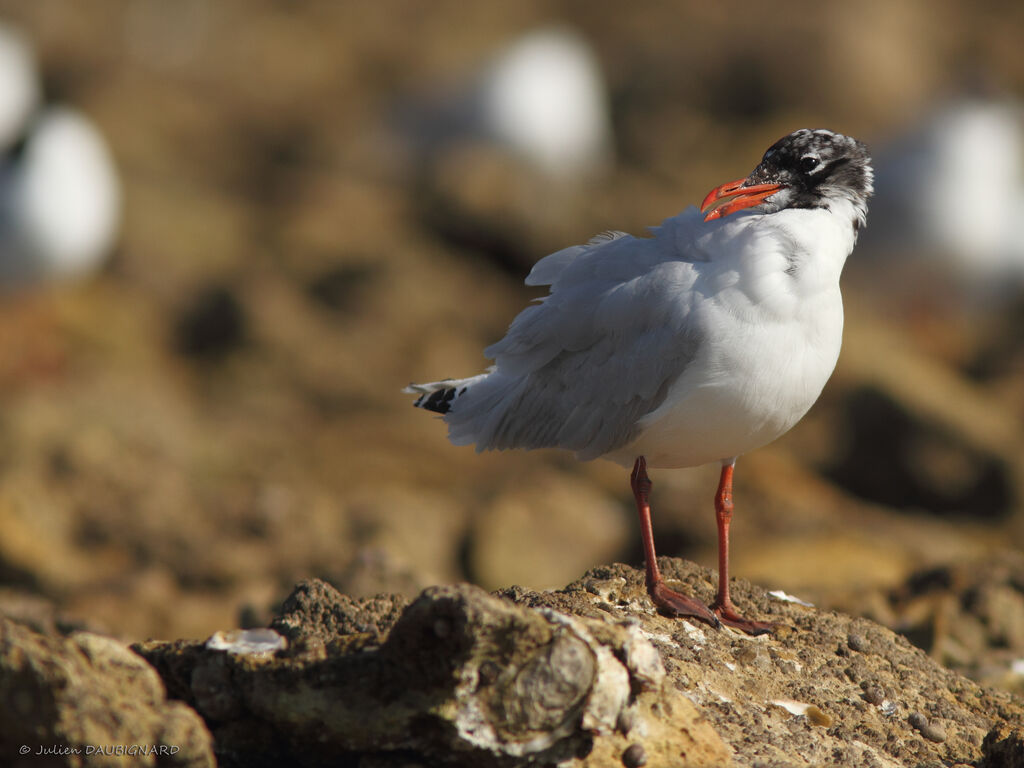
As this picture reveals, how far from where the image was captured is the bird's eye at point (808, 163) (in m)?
5.30

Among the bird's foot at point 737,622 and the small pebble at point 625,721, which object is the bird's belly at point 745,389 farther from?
the small pebble at point 625,721

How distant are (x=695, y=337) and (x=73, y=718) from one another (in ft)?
8.48

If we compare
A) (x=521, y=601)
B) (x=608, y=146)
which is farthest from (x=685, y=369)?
(x=608, y=146)

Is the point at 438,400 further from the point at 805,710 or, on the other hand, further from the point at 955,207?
the point at 955,207

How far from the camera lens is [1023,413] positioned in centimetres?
1316

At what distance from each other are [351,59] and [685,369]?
22918 mm

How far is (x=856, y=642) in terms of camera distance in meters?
5.33

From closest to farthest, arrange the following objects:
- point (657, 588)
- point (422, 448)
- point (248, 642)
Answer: point (248, 642) → point (657, 588) → point (422, 448)

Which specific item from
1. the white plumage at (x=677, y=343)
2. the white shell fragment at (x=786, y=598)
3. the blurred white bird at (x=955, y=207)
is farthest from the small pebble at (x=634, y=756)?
the blurred white bird at (x=955, y=207)

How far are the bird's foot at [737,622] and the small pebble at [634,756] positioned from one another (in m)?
1.36

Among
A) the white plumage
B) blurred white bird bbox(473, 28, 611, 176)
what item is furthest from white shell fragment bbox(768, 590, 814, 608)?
blurred white bird bbox(473, 28, 611, 176)

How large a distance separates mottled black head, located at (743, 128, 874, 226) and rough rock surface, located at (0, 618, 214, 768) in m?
3.08

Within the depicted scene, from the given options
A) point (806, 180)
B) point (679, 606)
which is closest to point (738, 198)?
point (806, 180)

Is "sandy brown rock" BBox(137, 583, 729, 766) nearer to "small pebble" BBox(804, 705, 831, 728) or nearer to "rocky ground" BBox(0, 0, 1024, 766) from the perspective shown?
"rocky ground" BBox(0, 0, 1024, 766)
